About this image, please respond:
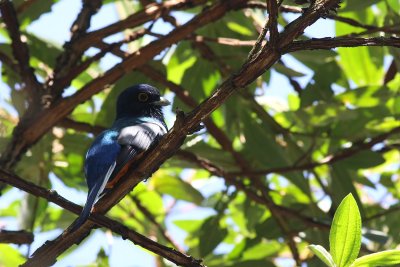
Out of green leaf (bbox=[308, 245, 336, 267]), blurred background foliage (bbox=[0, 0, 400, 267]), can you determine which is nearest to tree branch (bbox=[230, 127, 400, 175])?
blurred background foliage (bbox=[0, 0, 400, 267])

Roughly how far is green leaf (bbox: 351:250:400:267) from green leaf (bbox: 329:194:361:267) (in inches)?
0.9

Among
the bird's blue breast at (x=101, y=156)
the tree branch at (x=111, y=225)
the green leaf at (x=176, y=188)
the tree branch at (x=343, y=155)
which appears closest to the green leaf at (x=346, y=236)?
the tree branch at (x=111, y=225)

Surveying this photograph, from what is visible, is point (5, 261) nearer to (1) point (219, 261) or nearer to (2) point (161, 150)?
(1) point (219, 261)

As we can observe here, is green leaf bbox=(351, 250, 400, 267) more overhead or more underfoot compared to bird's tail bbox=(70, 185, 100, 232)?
more underfoot

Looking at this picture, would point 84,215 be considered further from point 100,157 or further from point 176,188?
point 176,188

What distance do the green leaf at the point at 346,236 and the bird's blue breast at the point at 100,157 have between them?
1128 millimetres

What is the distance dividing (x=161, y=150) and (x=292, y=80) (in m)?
1.95

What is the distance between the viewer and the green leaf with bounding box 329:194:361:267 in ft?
7.00

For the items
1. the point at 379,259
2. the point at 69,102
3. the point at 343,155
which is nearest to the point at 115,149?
the point at 69,102

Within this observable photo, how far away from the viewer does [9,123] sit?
4.07 meters

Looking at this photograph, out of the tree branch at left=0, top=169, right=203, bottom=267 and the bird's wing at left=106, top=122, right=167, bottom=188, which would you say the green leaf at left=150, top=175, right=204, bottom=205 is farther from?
the tree branch at left=0, top=169, right=203, bottom=267

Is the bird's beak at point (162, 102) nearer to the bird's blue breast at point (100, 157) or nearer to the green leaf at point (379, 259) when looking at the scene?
the bird's blue breast at point (100, 157)

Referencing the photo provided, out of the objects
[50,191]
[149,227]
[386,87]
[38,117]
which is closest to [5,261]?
[38,117]

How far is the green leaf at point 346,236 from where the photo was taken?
84.0 inches
